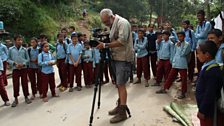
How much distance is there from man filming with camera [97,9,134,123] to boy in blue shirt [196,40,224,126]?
5.40ft

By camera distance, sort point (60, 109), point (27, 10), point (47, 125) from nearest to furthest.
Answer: point (47, 125), point (60, 109), point (27, 10)

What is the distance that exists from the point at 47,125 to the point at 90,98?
1595 mm

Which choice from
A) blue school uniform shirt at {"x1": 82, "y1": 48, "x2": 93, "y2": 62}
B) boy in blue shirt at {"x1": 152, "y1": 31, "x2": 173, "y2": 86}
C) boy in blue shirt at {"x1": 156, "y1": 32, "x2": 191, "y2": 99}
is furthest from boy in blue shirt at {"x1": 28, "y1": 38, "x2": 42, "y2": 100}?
boy in blue shirt at {"x1": 156, "y1": 32, "x2": 191, "y2": 99}

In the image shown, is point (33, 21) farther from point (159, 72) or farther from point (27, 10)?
point (159, 72)

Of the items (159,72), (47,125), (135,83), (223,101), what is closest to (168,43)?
(159,72)

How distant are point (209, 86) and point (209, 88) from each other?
0.02m

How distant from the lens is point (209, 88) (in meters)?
3.03

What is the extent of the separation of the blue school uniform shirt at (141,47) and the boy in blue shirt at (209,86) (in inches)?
174

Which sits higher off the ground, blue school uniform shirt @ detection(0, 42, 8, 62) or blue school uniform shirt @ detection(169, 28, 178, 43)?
blue school uniform shirt @ detection(169, 28, 178, 43)

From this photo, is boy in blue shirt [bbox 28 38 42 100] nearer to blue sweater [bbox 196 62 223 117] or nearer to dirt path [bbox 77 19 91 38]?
blue sweater [bbox 196 62 223 117]

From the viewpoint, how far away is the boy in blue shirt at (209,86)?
9.92ft

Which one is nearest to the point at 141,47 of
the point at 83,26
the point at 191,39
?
the point at 191,39

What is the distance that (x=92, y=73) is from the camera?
7859 mm

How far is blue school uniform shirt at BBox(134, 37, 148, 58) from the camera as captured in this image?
7.67 meters
